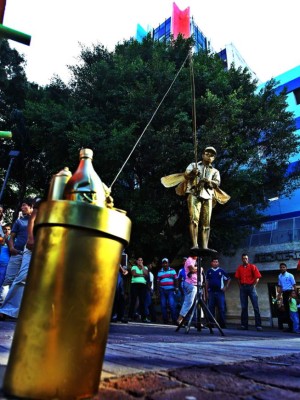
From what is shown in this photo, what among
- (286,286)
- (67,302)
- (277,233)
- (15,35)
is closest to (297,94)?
(277,233)

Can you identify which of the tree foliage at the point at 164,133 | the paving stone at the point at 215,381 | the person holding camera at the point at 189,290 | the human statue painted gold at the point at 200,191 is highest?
the tree foliage at the point at 164,133

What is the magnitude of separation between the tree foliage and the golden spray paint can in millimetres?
11898

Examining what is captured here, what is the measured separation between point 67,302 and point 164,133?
12.7 meters

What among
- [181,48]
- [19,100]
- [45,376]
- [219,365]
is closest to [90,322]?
[45,376]

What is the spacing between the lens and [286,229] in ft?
59.9

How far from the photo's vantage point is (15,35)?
4.38 ft

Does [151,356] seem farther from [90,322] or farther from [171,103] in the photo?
[171,103]

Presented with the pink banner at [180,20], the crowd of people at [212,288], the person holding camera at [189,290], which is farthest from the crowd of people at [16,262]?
the pink banner at [180,20]

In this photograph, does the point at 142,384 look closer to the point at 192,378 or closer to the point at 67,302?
the point at 192,378

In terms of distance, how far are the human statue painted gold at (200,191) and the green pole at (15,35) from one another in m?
4.11

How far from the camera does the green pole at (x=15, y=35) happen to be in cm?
131

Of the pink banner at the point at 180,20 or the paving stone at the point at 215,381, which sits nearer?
the paving stone at the point at 215,381

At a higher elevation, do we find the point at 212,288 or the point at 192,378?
the point at 212,288

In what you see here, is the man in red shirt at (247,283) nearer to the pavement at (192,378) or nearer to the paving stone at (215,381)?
the pavement at (192,378)
